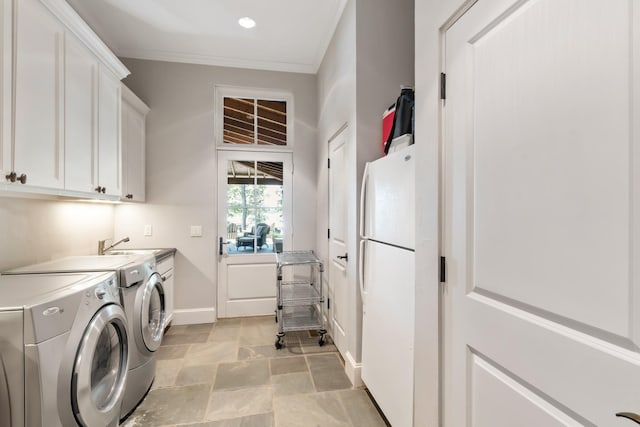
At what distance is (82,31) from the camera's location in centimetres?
202

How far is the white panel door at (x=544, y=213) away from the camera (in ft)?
2.02

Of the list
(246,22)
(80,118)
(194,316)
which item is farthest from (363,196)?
(194,316)

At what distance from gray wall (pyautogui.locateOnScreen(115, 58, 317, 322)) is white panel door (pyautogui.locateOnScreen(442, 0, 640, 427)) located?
3.09m

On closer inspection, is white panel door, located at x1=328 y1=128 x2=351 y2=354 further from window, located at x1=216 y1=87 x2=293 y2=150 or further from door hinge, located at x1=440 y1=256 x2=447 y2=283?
door hinge, located at x1=440 y1=256 x2=447 y2=283

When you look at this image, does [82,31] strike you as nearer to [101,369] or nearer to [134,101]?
[134,101]

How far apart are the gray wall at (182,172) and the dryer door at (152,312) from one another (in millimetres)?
1115

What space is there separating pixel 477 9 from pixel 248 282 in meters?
3.46

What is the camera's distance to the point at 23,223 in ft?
6.56

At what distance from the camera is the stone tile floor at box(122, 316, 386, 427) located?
1.93 metres

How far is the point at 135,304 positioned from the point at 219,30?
271 centimetres

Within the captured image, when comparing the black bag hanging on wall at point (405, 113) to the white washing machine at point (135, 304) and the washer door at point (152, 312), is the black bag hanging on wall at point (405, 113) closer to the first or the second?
the white washing machine at point (135, 304)

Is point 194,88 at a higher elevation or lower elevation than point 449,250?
higher

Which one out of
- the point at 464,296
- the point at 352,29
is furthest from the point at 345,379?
the point at 352,29

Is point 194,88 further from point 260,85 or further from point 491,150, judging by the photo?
point 491,150
